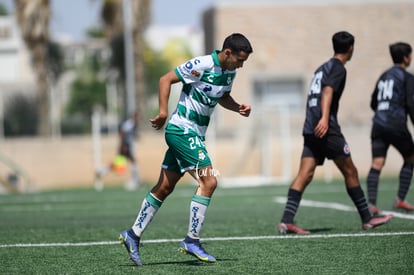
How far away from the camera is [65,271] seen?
24.9 ft

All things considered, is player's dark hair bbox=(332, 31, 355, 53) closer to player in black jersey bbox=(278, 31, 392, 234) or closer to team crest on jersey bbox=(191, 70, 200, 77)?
player in black jersey bbox=(278, 31, 392, 234)

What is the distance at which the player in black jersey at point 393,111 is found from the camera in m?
11.6

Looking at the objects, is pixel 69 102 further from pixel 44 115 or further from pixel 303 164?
pixel 303 164

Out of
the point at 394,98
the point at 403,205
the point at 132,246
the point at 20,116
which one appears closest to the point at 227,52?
the point at 132,246

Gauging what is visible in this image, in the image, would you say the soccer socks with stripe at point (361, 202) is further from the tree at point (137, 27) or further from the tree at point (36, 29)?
the tree at point (36, 29)

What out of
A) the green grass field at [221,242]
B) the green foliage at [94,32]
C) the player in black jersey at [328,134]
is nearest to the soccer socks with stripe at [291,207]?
the player in black jersey at [328,134]

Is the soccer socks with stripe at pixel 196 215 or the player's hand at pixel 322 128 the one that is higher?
the player's hand at pixel 322 128

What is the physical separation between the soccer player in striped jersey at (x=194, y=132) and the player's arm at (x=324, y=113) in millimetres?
1584

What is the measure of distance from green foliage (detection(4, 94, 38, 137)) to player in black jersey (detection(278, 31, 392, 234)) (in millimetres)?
21997

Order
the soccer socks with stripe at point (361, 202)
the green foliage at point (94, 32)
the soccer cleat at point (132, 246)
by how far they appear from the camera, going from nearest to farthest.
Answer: the soccer cleat at point (132, 246)
the soccer socks with stripe at point (361, 202)
the green foliage at point (94, 32)

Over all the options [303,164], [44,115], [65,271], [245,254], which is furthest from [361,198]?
[44,115]

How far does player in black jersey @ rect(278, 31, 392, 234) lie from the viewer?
962cm

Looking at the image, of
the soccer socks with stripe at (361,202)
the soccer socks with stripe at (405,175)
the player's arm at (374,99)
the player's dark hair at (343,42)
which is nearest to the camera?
the player's dark hair at (343,42)

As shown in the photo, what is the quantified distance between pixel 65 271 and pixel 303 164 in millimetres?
3406
